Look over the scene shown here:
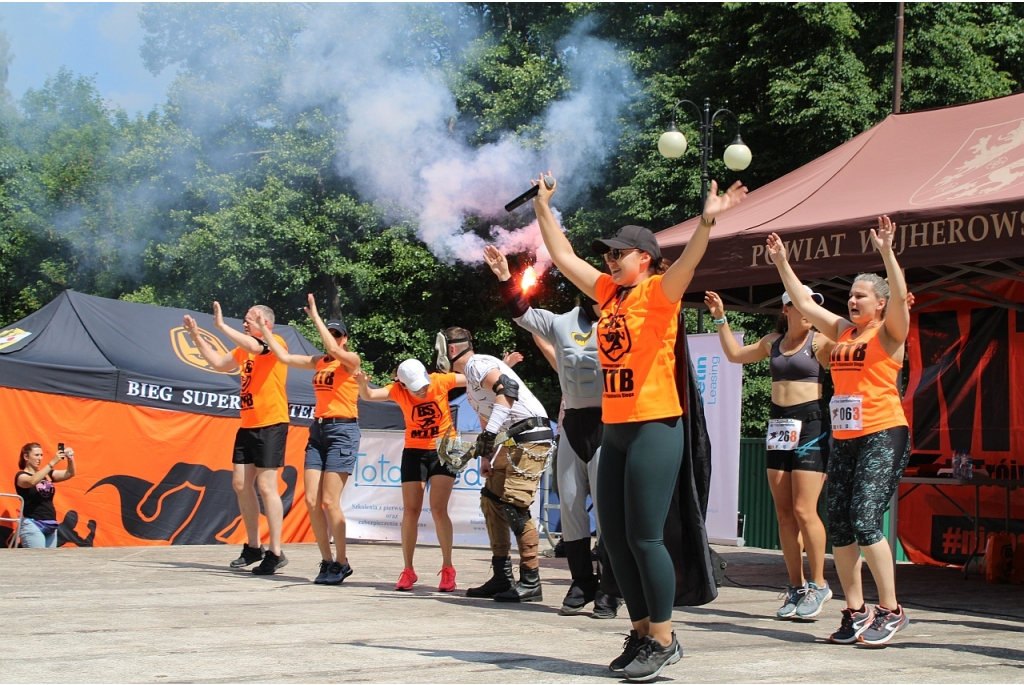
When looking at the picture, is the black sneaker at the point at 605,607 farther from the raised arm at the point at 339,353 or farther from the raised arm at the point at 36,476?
the raised arm at the point at 36,476

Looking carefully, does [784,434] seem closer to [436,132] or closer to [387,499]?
[387,499]

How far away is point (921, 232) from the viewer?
278 inches

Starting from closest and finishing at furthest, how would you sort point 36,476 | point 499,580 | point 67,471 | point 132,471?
point 499,580 → point 36,476 → point 67,471 → point 132,471

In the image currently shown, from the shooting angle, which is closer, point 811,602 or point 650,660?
point 650,660

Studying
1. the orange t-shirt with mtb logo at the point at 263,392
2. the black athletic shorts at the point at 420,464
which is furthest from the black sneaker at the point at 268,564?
the black athletic shorts at the point at 420,464

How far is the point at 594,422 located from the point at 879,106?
17.7 meters

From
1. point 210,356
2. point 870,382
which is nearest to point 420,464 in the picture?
point 210,356

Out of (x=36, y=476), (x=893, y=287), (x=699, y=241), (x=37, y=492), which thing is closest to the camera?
(x=699, y=241)

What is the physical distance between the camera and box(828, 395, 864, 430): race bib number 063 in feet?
17.4

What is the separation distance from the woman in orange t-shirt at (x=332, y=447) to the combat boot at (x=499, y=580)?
126 cm

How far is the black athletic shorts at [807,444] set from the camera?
249 inches

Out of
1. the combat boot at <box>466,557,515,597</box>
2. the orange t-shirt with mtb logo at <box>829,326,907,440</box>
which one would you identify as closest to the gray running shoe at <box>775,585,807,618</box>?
the orange t-shirt with mtb logo at <box>829,326,907,440</box>

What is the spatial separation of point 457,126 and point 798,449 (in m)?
19.7

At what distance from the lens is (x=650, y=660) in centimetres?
410
